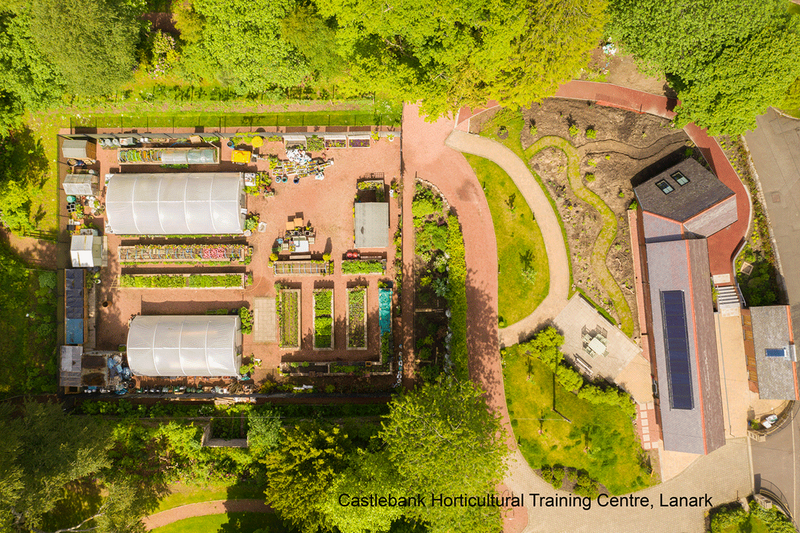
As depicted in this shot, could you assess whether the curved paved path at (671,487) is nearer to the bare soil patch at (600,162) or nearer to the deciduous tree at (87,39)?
the bare soil patch at (600,162)

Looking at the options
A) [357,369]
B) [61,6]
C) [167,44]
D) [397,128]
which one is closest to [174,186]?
[167,44]

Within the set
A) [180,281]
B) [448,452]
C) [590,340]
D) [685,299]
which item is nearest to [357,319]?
[448,452]

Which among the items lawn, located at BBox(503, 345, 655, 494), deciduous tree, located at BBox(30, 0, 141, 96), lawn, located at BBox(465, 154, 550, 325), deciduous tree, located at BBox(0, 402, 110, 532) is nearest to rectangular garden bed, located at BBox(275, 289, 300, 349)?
deciduous tree, located at BBox(0, 402, 110, 532)

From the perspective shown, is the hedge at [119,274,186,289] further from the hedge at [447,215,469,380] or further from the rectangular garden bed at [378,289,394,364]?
the hedge at [447,215,469,380]

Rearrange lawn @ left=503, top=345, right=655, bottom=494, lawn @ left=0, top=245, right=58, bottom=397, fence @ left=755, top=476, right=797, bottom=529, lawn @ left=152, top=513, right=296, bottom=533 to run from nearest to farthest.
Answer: fence @ left=755, top=476, right=797, bottom=529, lawn @ left=503, top=345, right=655, bottom=494, lawn @ left=0, top=245, right=58, bottom=397, lawn @ left=152, top=513, right=296, bottom=533

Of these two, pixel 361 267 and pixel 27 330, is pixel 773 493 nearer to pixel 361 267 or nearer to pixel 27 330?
pixel 361 267

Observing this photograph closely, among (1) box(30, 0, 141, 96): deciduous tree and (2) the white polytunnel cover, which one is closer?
(1) box(30, 0, 141, 96): deciduous tree
